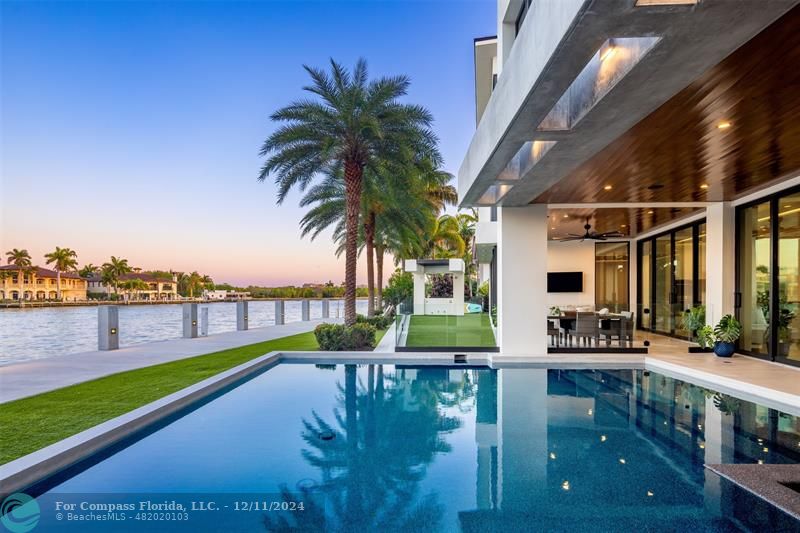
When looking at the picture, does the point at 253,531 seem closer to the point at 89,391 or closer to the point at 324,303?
the point at 89,391

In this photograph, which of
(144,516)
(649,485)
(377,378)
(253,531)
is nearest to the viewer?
(253,531)

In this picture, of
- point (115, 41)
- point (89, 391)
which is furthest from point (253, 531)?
point (115, 41)

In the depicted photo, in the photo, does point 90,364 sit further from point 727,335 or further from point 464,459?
→ point 727,335

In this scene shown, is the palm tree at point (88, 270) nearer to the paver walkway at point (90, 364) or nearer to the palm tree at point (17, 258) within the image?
the palm tree at point (17, 258)

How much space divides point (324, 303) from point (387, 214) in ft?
33.0

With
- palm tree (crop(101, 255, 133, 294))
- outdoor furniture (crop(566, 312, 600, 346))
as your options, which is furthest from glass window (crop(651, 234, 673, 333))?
palm tree (crop(101, 255, 133, 294))

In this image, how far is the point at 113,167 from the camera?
22500 millimetres

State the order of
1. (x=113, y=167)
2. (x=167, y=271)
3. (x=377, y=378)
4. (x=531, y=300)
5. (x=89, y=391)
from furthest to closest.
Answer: (x=167, y=271), (x=113, y=167), (x=531, y=300), (x=377, y=378), (x=89, y=391)

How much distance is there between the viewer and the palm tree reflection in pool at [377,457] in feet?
12.5

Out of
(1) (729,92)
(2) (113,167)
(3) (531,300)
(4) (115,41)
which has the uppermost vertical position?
(4) (115,41)

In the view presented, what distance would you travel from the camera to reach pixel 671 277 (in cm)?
1399

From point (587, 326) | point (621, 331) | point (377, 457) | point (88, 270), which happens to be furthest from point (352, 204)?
point (88, 270)

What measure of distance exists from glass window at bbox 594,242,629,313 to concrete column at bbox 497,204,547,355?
7914mm

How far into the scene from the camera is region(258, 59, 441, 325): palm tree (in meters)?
12.2
